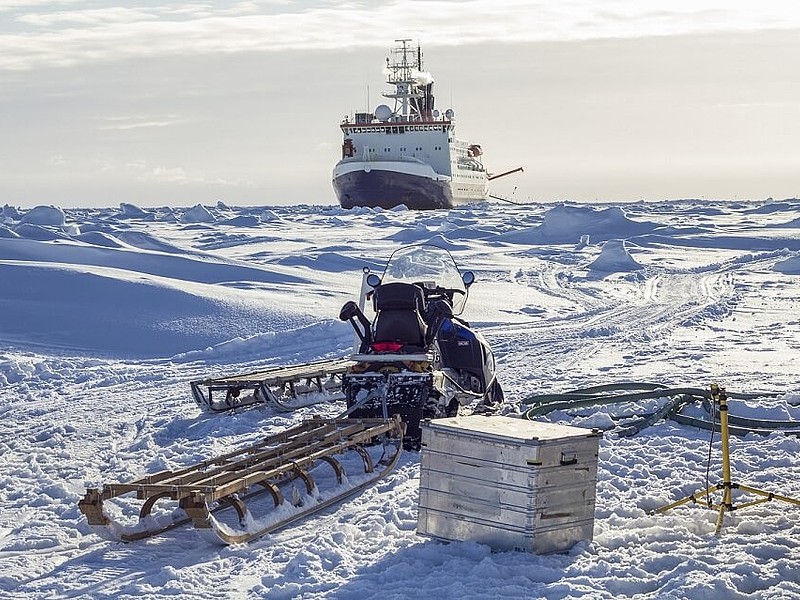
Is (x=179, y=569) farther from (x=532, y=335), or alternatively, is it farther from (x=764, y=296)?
(x=764, y=296)

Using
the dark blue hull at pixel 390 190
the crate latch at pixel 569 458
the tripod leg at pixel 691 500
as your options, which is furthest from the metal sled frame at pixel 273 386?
the dark blue hull at pixel 390 190

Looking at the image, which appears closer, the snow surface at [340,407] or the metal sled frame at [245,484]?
the snow surface at [340,407]

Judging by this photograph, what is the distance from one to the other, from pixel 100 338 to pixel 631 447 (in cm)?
764

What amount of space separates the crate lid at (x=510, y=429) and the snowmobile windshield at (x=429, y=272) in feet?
11.3

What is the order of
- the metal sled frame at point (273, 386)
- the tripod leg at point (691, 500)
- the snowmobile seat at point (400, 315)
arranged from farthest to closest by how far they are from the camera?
the metal sled frame at point (273, 386) < the snowmobile seat at point (400, 315) < the tripod leg at point (691, 500)

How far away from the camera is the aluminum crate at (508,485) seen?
194 inches

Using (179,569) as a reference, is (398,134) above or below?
above

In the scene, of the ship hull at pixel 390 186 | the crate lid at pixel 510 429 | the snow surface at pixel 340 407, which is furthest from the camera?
the ship hull at pixel 390 186

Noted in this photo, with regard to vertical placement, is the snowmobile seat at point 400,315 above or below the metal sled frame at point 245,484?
above

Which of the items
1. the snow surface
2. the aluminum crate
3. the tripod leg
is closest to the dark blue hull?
the snow surface

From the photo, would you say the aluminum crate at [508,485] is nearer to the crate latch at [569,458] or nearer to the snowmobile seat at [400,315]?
the crate latch at [569,458]

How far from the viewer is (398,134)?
5406 centimetres

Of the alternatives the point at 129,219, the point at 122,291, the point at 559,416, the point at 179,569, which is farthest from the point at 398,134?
the point at 179,569

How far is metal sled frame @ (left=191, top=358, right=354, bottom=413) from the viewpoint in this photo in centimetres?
878
